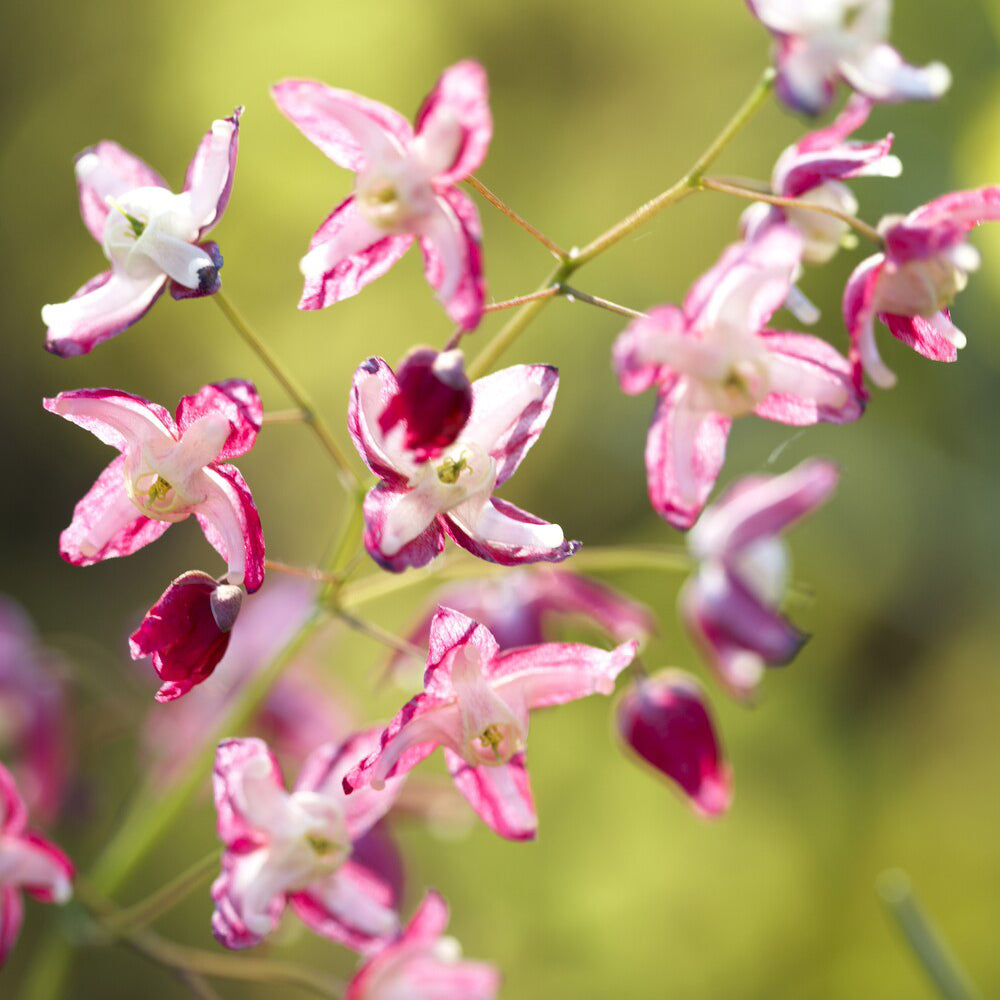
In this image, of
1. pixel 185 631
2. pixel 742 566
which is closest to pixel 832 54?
pixel 185 631

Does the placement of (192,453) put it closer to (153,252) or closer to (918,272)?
(153,252)

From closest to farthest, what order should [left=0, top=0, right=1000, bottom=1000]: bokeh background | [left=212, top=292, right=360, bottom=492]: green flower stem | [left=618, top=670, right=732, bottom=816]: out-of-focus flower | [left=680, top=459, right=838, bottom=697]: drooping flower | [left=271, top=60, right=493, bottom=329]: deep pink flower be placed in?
1. [left=271, top=60, right=493, bottom=329]: deep pink flower
2. [left=212, top=292, right=360, bottom=492]: green flower stem
3. [left=618, top=670, right=732, bottom=816]: out-of-focus flower
4. [left=680, top=459, right=838, bottom=697]: drooping flower
5. [left=0, top=0, right=1000, bottom=1000]: bokeh background

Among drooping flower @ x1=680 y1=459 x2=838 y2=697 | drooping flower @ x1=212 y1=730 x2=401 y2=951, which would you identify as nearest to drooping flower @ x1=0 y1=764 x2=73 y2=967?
drooping flower @ x1=212 y1=730 x2=401 y2=951

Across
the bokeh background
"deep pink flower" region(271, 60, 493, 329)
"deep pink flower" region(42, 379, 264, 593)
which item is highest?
"deep pink flower" region(271, 60, 493, 329)

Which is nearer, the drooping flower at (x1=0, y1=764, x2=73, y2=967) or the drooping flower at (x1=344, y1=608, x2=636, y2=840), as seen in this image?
the drooping flower at (x1=344, y1=608, x2=636, y2=840)

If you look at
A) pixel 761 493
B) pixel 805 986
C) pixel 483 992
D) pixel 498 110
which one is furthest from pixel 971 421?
pixel 483 992

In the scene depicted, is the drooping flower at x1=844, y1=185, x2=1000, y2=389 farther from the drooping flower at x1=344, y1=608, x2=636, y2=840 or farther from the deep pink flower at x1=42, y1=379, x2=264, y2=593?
the deep pink flower at x1=42, y1=379, x2=264, y2=593
